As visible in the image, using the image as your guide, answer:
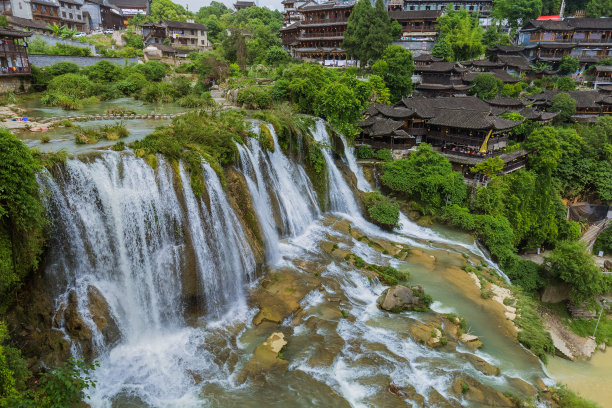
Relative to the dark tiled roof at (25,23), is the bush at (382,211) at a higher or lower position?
lower

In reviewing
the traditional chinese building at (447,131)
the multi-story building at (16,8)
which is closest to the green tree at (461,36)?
the traditional chinese building at (447,131)

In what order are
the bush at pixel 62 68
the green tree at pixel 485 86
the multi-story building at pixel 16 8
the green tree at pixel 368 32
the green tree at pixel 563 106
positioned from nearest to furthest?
the bush at pixel 62 68 → the green tree at pixel 563 106 → the green tree at pixel 485 86 → the green tree at pixel 368 32 → the multi-story building at pixel 16 8

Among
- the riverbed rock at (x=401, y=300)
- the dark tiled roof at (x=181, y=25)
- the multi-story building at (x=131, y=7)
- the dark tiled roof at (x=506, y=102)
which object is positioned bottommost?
the riverbed rock at (x=401, y=300)

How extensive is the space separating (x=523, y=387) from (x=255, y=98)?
30.9 meters

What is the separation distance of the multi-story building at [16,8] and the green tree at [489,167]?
6932 centimetres

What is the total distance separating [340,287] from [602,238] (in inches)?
1136

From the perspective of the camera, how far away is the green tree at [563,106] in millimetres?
46500

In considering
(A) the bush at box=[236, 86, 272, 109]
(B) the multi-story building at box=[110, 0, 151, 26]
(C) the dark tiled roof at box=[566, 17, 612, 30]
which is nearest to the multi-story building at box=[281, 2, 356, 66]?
(A) the bush at box=[236, 86, 272, 109]

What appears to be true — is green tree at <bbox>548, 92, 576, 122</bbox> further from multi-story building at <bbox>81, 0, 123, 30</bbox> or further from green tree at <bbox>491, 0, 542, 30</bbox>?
multi-story building at <bbox>81, 0, 123, 30</bbox>

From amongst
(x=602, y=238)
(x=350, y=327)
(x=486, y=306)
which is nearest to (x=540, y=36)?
(x=602, y=238)

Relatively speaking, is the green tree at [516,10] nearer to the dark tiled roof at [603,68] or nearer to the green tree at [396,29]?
the dark tiled roof at [603,68]

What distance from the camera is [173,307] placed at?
1681 centimetres

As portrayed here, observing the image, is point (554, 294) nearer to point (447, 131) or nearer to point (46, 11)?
point (447, 131)

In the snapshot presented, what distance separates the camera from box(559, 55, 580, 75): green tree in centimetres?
6078
